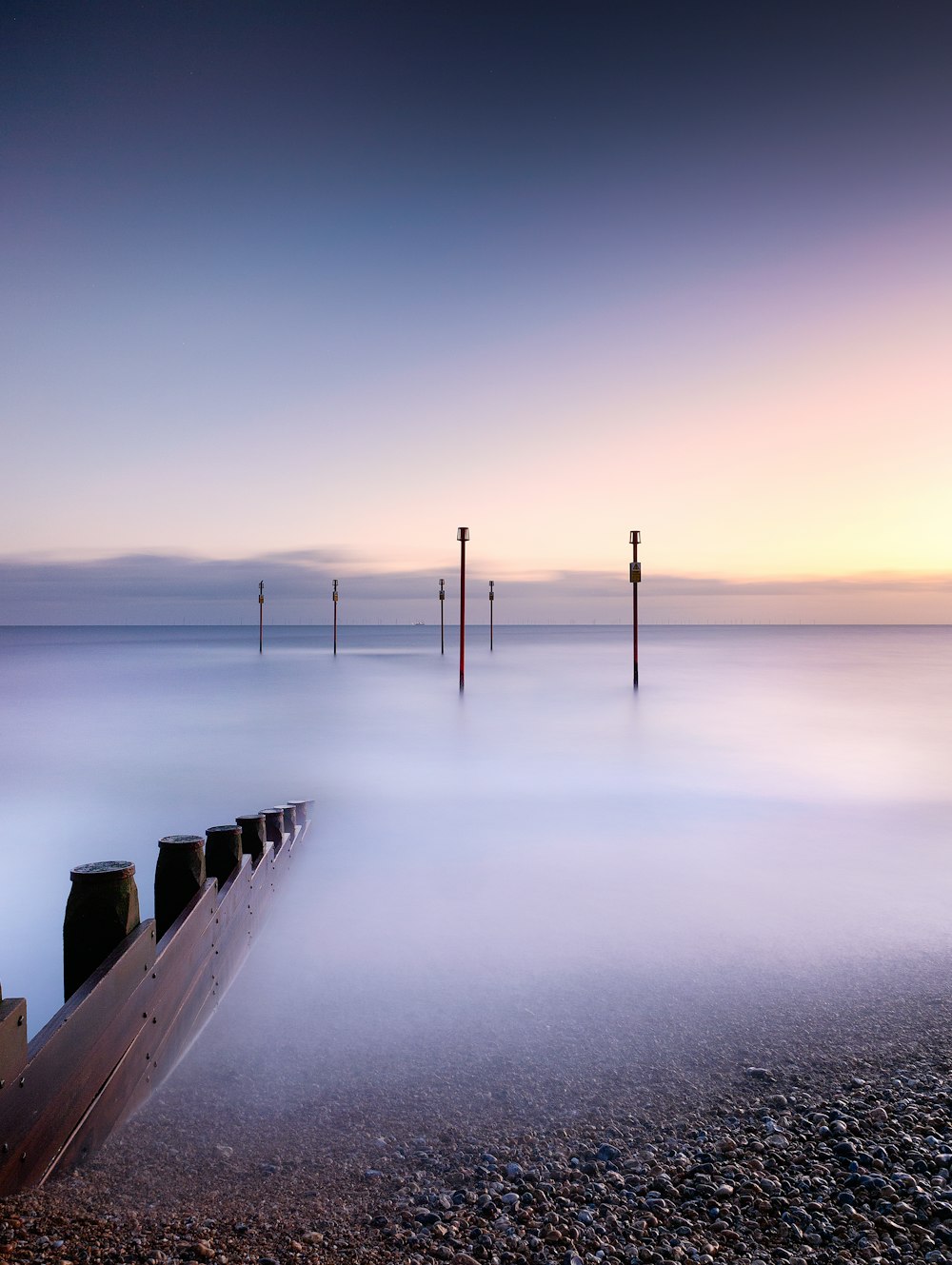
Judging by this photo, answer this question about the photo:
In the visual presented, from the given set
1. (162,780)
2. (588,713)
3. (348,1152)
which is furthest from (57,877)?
(588,713)

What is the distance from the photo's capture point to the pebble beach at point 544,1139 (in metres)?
2.67

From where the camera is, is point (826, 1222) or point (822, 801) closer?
point (826, 1222)

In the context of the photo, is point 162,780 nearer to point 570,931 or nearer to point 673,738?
point 570,931

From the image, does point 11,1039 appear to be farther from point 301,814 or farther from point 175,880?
point 301,814

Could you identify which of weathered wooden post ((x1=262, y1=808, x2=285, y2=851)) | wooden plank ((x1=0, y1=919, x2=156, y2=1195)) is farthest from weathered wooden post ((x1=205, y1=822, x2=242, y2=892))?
wooden plank ((x1=0, y1=919, x2=156, y2=1195))

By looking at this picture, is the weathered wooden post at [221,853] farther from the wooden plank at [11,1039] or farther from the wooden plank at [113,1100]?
the wooden plank at [11,1039]

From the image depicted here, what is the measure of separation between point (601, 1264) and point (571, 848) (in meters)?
7.16

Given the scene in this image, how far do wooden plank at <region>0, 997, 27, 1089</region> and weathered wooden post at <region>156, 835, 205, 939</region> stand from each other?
1719mm

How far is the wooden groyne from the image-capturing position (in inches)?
100

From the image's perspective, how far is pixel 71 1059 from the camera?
2.84 m

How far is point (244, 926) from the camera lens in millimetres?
5562

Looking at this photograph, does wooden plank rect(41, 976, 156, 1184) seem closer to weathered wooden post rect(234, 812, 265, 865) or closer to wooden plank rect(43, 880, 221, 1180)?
wooden plank rect(43, 880, 221, 1180)

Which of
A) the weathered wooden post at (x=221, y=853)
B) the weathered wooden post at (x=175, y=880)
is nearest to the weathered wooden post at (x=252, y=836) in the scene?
the weathered wooden post at (x=221, y=853)

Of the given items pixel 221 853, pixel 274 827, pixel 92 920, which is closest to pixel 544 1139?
pixel 92 920
